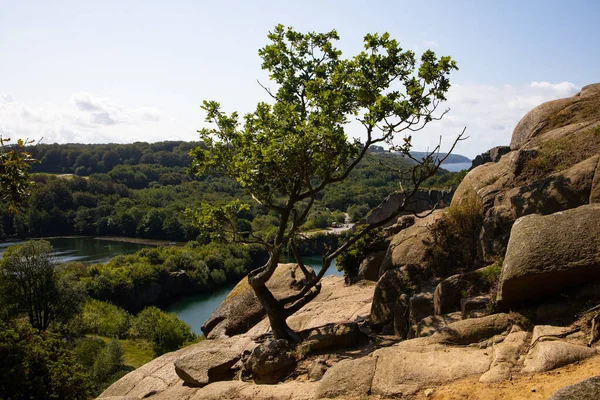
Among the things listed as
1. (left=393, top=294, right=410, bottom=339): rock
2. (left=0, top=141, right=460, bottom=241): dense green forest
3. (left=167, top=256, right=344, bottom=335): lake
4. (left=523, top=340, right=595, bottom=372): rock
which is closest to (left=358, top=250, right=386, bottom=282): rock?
(left=393, top=294, right=410, bottom=339): rock

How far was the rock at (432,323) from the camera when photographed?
11287 mm

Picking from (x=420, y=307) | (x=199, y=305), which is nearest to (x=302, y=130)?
(x=420, y=307)

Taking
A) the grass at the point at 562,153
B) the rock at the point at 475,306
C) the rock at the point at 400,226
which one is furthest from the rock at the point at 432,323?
the rock at the point at 400,226

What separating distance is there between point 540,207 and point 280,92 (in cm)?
974

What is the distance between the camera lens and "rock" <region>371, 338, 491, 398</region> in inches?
334

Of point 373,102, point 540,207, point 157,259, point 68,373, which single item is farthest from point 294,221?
point 157,259

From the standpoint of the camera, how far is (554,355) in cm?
785

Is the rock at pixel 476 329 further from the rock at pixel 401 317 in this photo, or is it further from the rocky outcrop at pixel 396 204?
the rocky outcrop at pixel 396 204

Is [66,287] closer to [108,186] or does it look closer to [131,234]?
[131,234]

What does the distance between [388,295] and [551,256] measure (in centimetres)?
664

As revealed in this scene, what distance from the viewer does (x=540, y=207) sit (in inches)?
500

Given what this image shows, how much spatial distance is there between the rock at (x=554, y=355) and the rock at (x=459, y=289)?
12.7ft

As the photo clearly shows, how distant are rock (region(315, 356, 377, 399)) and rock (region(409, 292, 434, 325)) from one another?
3790mm

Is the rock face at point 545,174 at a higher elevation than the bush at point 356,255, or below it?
higher
